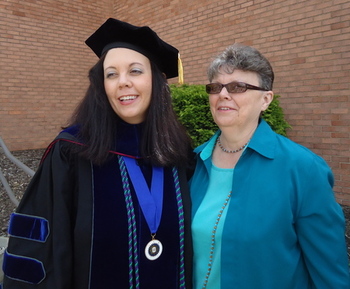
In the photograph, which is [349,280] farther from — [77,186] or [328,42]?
[328,42]

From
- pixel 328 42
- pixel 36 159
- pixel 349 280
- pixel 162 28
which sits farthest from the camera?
pixel 162 28

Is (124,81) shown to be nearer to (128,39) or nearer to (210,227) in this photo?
(128,39)

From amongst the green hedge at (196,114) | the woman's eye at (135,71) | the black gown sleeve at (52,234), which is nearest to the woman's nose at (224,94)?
the woman's eye at (135,71)

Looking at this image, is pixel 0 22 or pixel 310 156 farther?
pixel 0 22

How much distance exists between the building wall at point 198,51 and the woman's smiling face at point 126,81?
3.78 metres

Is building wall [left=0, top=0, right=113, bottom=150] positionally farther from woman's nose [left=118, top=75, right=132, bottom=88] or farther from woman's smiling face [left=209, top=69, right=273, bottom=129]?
woman's smiling face [left=209, top=69, right=273, bottom=129]

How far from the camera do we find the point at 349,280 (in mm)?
1540

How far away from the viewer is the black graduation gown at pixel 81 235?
158cm

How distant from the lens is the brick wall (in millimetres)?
4645

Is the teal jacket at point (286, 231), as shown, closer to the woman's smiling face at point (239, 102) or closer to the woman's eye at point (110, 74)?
the woman's smiling face at point (239, 102)

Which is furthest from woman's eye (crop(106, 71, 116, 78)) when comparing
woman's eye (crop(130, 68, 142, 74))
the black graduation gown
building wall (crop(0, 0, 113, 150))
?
building wall (crop(0, 0, 113, 150))

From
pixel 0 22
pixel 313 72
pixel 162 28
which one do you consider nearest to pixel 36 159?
pixel 0 22

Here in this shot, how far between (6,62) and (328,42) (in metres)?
6.35

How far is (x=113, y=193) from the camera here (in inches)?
67.2
